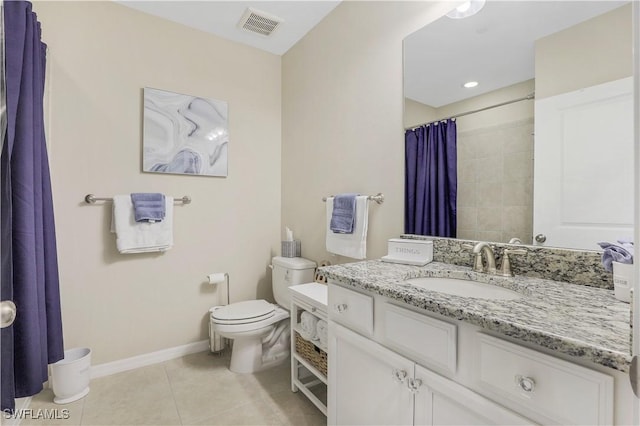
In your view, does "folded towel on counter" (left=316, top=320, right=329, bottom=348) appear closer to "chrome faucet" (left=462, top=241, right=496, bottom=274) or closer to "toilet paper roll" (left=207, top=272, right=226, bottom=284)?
"chrome faucet" (left=462, top=241, right=496, bottom=274)

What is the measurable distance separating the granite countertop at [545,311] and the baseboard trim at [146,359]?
174 centimetres

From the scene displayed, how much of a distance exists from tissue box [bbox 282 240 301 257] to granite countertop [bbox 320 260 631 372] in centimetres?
125

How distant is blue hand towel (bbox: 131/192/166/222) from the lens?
1.99m

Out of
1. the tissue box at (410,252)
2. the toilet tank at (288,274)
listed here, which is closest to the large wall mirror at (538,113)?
the tissue box at (410,252)

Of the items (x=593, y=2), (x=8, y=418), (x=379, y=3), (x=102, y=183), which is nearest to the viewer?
(x=593, y=2)

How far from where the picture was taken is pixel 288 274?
2211 mm

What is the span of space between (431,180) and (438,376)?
3.05 feet

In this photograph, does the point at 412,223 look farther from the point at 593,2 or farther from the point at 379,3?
the point at 379,3

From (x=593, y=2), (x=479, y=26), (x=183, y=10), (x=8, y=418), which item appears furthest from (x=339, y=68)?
(x=8, y=418)

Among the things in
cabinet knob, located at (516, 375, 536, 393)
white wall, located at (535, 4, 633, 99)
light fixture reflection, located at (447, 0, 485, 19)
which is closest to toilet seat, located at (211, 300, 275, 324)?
cabinet knob, located at (516, 375, 536, 393)

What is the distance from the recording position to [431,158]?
→ 1513 mm

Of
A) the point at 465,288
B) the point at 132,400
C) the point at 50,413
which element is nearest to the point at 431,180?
the point at 465,288

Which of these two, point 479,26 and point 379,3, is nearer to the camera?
point 479,26

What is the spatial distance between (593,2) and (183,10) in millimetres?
2277
